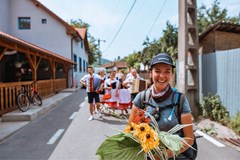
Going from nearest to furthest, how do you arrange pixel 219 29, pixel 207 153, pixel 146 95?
pixel 146 95 < pixel 207 153 < pixel 219 29

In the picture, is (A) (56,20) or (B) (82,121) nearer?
(B) (82,121)

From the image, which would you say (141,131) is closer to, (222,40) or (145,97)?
(145,97)

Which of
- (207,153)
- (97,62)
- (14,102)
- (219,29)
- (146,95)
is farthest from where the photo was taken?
(97,62)

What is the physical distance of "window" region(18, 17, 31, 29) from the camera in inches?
846

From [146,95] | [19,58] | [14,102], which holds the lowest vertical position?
[14,102]

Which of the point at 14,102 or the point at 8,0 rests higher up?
the point at 8,0

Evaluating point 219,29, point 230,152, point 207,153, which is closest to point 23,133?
point 207,153

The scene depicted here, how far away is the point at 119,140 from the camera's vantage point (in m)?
1.40

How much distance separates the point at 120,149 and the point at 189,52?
7.39m

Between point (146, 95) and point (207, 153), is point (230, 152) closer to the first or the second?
point (207, 153)

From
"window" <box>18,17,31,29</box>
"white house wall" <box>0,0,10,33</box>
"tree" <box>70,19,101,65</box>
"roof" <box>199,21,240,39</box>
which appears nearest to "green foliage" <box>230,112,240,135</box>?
"roof" <box>199,21,240,39</box>

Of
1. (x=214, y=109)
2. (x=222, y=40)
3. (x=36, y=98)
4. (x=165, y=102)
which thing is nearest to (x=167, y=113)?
(x=165, y=102)

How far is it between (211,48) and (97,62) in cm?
4469

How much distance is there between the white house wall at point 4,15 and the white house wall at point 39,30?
0.64 meters
